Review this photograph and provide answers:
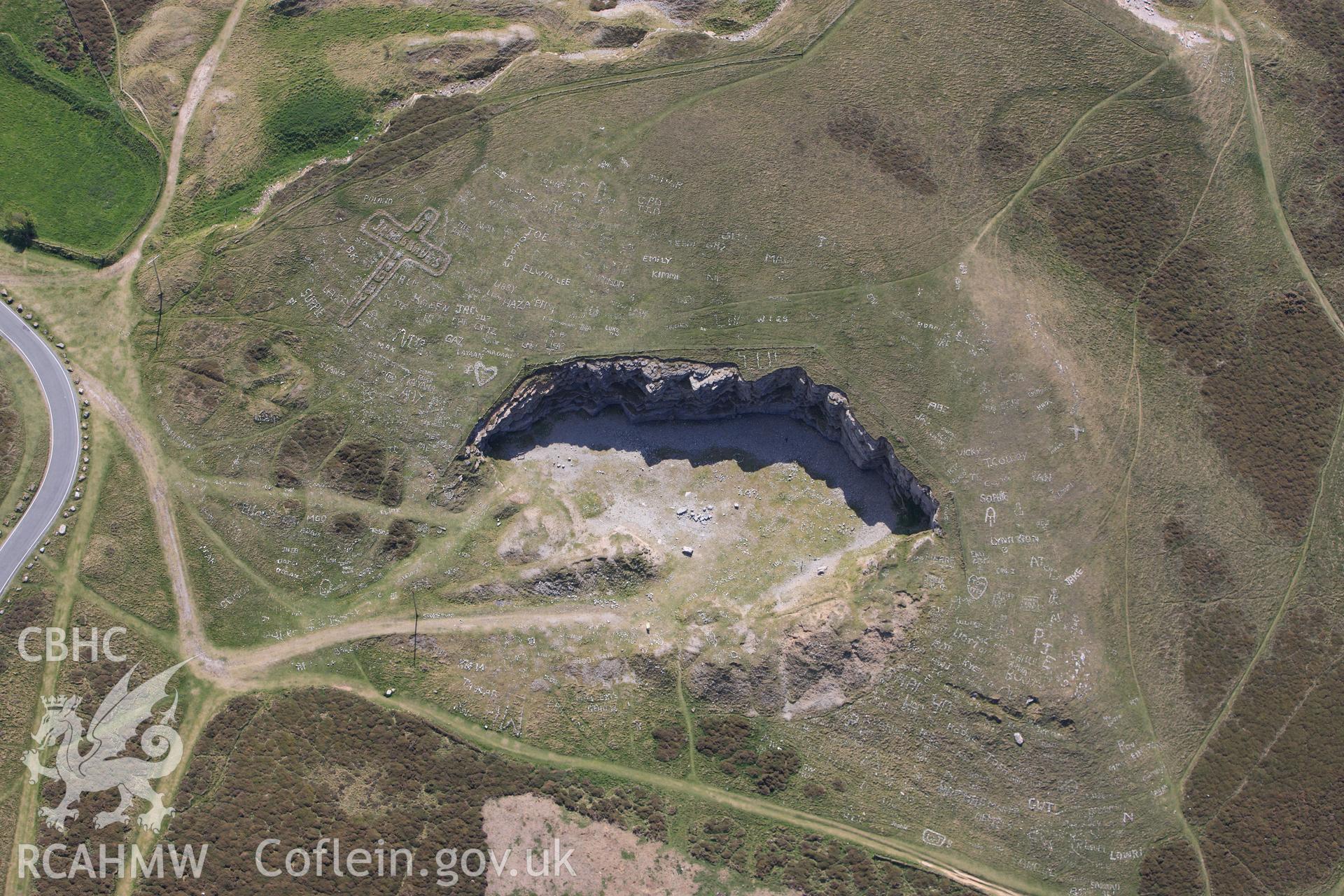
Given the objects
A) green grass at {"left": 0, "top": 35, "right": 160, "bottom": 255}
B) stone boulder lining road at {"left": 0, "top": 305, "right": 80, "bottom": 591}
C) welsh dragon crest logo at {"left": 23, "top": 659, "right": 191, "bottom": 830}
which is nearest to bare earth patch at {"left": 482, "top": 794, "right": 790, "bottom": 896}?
→ welsh dragon crest logo at {"left": 23, "top": 659, "right": 191, "bottom": 830}

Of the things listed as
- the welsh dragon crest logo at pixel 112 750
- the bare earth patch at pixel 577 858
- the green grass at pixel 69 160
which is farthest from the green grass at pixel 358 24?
the bare earth patch at pixel 577 858

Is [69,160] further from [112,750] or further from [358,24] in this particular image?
[112,750]

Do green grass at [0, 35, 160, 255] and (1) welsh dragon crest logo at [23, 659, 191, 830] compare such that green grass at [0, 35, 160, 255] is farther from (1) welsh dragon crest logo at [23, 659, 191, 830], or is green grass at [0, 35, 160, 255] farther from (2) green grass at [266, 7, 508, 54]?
(1) welsh dragon crest logo at [23, 659, 191, 830]

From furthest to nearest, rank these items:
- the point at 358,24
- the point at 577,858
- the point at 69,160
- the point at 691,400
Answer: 1. the point at 358,24
2. the point at 69,160
3. the point at 691,400
4. the point at 577,858

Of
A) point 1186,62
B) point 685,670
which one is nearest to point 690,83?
point 1186,62

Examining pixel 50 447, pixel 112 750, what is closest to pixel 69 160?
pixel 50 447

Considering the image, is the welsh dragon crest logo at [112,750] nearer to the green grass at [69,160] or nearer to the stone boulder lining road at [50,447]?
the stone boulder lining road at [50,447]

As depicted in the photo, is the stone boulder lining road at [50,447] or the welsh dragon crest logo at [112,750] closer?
the welsh dragon crest logo at [112,750]
